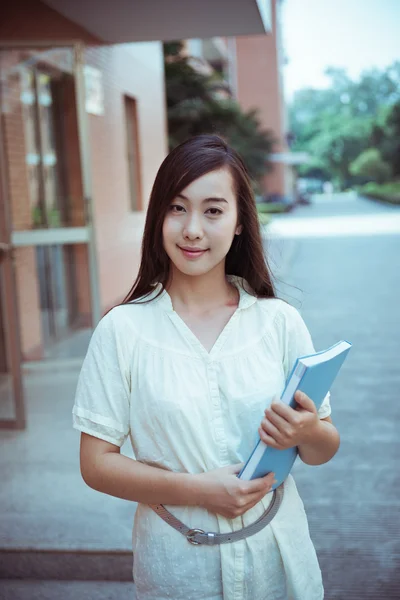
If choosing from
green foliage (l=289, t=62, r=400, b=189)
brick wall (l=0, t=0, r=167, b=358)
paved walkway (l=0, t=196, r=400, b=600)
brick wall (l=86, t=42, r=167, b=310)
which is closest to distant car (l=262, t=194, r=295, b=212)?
green foliage (l=289, t=62, r=400, b=189)

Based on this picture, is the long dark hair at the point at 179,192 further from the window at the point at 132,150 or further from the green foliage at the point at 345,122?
the green foliage at the point at 345,122

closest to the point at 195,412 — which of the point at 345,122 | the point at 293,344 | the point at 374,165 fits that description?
the point at 293,344

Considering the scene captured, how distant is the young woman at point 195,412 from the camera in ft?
4.75

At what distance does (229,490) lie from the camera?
138cm

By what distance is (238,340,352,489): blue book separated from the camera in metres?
1.32

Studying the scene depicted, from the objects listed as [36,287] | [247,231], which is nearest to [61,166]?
[36,287]

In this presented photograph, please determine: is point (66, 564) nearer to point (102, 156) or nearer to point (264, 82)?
point (102, 156)

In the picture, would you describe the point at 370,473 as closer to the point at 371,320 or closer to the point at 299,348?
the point at 299,348

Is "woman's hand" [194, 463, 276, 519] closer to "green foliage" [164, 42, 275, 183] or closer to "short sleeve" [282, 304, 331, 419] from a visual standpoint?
"short sleeve" [282, 304, 331, 419]

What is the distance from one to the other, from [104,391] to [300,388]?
0.40 m

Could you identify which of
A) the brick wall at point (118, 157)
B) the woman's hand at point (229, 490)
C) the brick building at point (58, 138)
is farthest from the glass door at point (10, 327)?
the brick wall at point (118, 157)

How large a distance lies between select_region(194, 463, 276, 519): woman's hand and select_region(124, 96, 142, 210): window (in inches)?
362

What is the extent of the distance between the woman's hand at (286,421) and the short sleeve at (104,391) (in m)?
0.30

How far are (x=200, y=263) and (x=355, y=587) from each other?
6.42 ft
